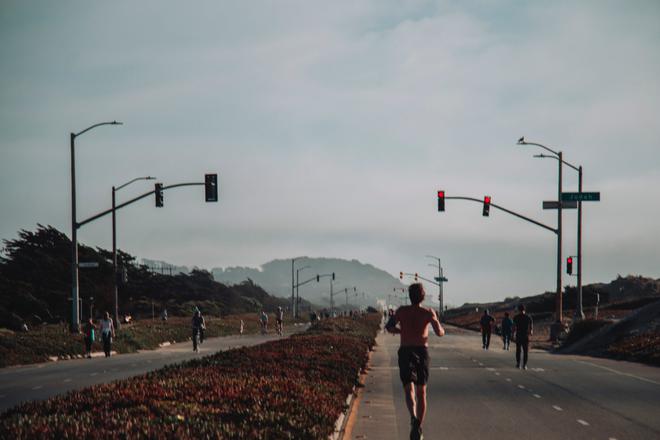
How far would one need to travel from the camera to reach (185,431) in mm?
8703

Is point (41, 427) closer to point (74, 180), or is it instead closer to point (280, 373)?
point (280, 373)

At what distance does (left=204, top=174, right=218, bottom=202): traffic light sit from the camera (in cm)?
3428

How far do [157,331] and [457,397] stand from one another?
116 feet

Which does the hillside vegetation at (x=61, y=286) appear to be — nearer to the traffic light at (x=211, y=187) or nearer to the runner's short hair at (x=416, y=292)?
the traffic light at (x=211, y=187)

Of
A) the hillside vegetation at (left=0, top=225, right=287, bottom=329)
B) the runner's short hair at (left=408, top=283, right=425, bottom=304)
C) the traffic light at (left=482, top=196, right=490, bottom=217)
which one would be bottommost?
the hillside vegetation at (left=0, top=225, right=287, bottom=329)

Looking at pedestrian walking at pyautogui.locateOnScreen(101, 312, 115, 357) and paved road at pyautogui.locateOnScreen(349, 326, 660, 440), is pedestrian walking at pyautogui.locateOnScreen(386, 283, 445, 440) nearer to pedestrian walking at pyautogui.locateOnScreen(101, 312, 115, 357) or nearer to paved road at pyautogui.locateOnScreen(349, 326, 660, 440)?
paved road at pyautogui.locateOnScreen(349, 326, 660, 440)

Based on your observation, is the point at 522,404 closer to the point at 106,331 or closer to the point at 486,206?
the point at 106,331

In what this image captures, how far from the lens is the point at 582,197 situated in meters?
37.2

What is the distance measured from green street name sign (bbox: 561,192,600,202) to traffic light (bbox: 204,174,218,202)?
51.3 ft

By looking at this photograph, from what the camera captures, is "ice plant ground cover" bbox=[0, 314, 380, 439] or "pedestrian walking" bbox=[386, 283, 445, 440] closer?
"ice plant ground cover" bbox=[0, 314, 380, 439]

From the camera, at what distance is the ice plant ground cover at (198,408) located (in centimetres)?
860

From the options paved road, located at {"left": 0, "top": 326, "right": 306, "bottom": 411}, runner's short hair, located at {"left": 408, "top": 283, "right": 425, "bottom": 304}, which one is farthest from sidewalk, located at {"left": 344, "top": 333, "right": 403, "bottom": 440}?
paved road, located at {"left": 0, "top": 326, "right": 306, "bottom": 411}

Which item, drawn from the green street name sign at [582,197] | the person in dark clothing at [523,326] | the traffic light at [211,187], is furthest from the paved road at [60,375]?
the green street name sign at [582,197]

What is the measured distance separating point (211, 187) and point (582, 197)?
16.5 meters
